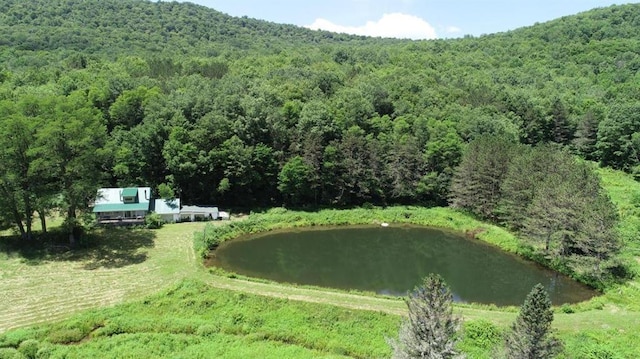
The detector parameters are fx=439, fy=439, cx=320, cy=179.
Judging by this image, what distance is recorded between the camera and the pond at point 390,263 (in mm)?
30625

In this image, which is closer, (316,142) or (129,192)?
(129,192)

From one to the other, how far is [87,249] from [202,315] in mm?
14435

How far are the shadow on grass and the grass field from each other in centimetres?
19

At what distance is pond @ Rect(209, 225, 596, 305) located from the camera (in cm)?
3062

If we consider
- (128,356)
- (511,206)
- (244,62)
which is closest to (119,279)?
(128,356)

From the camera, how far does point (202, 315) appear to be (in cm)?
2455

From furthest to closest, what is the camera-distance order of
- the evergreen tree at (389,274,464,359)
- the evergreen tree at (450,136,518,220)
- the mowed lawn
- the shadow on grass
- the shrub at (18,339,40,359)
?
the evergreen tree at (450,136,518,220) → the shadow on grass → the mowed lawn → the shrub at (18,339,40,359) → the evergreen tree at (389,274,464,359)

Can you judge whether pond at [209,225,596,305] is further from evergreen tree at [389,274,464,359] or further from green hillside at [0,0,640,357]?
evergreen tree at [389,274,464,359]

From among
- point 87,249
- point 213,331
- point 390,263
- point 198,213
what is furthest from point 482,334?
point 87,249

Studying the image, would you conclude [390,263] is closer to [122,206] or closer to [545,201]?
[545,201]

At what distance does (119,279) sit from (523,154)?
37.6 meters

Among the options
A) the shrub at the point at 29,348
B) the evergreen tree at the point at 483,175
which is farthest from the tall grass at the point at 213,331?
the evergreen tree at the point at 483,175

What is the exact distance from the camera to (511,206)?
40375mm

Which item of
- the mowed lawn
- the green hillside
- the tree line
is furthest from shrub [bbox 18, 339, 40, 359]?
the tree line
